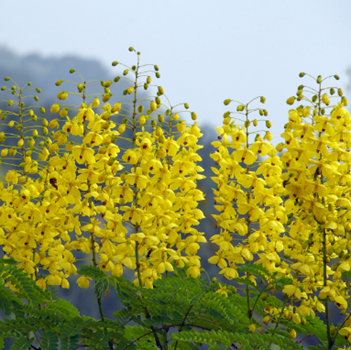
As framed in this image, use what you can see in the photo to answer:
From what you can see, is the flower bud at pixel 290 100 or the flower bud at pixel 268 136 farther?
the flower bud at pixel 268 136

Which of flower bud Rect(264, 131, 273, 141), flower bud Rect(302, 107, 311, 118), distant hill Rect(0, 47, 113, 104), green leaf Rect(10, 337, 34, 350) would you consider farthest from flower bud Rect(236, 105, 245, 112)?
distant hill Rect(0, 47, 113, 104)

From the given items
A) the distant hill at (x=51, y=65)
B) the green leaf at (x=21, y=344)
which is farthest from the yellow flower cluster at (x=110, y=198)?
the distant hill at (x=51, y=65)

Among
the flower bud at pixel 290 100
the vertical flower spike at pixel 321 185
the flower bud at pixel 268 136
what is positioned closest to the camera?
the vertical flower spike at pixel 321 185

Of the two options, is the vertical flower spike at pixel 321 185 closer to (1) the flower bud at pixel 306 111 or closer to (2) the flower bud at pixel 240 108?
(1) the flower bud at pixel 306 111

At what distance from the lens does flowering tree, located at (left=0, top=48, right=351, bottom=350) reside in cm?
243

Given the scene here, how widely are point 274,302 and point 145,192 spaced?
1.16 m

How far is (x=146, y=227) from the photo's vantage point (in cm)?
262

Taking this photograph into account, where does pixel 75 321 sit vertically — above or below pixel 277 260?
below

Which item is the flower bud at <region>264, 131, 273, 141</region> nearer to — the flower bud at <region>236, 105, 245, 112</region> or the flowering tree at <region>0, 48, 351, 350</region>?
the flowering tree at <region>0, 48, 351, 350</region>

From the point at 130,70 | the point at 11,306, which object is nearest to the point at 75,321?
the point at 11,306

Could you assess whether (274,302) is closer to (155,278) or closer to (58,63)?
(155,278)

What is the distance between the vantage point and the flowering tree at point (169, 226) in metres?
2.43

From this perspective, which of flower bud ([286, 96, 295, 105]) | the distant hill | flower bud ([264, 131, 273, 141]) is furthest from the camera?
the distant hill

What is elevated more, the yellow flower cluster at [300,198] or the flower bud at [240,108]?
the flower bud at [240,108]
